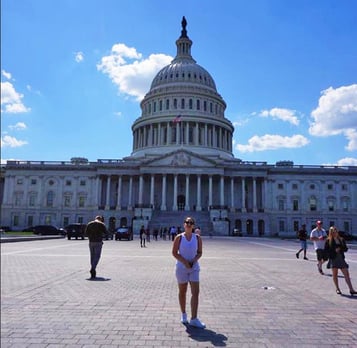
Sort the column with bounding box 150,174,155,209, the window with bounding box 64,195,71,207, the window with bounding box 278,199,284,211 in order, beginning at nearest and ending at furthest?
the column with bounding box 150,174,155,209 → the window with bounding box 278,199,284,211 → the window with bounding box 64,195,71,207

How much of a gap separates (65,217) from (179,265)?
87870 millimetres

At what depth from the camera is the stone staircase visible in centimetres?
7519

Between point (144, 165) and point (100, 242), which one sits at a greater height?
point (144, 165)

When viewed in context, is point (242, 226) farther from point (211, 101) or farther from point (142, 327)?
point (142, 327)

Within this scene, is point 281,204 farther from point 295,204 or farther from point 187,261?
point 187,261

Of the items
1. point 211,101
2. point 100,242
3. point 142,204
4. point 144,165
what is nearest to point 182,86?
point 211,101

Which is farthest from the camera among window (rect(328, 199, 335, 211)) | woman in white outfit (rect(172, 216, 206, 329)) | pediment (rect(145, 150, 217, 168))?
window (rect(328, 199, 335, 211))

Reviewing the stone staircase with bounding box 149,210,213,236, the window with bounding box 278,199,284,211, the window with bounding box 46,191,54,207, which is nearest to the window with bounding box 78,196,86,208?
the window with bounding box 46,191,54,207

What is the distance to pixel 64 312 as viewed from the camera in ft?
28.2

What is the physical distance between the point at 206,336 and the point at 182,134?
97.1 metres

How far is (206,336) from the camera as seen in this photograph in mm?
7230

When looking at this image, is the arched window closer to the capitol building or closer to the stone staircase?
the capitol building

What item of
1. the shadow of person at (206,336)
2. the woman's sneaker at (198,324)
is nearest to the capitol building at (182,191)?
the woman's sneaker at (198,324)

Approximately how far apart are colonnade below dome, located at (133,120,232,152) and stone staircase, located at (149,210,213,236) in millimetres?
25949
